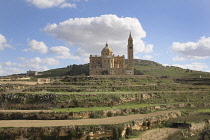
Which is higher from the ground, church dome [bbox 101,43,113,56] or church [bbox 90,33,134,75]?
church dome [bbox 101,43,113,56]

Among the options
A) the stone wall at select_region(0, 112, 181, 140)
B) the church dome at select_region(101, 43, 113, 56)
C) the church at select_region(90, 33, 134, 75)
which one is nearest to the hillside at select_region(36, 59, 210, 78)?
the church at select_region(90, 33, 134, 75)

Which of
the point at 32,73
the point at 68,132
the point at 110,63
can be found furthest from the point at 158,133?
the point at 32,73

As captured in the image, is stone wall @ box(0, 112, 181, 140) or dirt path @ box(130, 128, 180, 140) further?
dirt path @ box(130, 128, 180, 140)

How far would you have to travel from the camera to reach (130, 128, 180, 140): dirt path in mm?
24875

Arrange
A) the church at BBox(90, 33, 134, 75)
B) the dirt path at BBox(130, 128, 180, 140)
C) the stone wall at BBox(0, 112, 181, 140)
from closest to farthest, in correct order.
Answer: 1. the stone wall at BBox(0, 112, 181, 140)
2. the dirt path at BBox(130, 128, 180, 140)
3. the church at BBox(90, 33, 134, 75)

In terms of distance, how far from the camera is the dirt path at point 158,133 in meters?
24.9

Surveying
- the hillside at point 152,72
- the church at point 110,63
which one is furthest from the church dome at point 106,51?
the hillside at point 152,72

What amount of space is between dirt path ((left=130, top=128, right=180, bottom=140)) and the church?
34411 mm

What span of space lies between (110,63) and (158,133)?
3839 centimetres

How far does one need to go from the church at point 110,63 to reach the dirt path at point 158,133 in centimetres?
3441

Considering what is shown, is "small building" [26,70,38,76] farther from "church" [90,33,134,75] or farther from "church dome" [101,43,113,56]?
"church dome" [101,43,113,56]

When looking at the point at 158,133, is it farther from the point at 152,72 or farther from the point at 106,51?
the point at 152,72

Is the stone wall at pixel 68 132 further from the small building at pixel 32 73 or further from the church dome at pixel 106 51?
the small building at pixel 32 73

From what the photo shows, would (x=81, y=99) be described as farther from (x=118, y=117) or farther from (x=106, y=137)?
(x=106, y=137)
